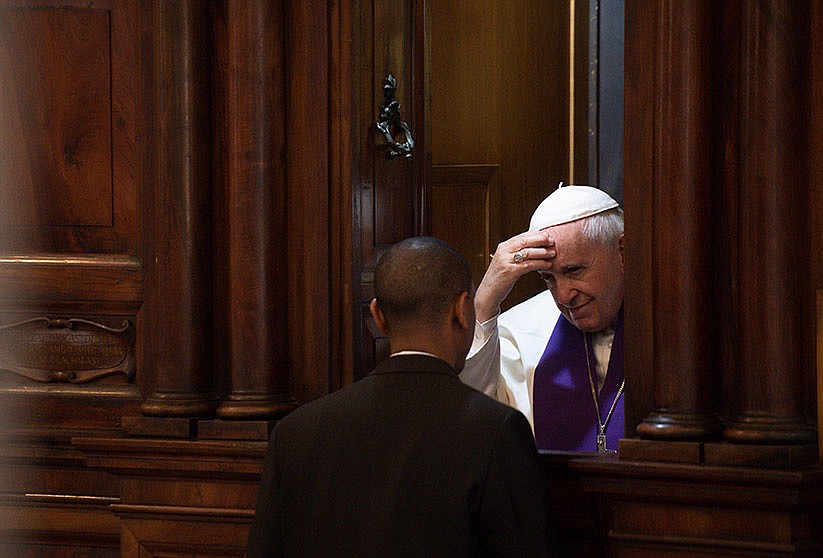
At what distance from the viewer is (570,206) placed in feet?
13.4

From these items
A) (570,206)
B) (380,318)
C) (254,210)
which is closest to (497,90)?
(570,206)

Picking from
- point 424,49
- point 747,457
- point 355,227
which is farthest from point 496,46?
point 747,457

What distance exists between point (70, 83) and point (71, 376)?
823 millimetres

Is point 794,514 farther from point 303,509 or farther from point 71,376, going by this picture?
point 71,376

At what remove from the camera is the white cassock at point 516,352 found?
396 cm

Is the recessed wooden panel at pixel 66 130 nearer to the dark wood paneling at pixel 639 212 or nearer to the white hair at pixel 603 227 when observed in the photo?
the dark wood paneling at pixel 639 212

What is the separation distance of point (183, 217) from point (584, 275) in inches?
56.3

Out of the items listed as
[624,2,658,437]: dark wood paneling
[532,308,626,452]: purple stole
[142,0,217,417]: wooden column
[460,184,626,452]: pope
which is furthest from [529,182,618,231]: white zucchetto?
[142,0,217,417]: wooden column

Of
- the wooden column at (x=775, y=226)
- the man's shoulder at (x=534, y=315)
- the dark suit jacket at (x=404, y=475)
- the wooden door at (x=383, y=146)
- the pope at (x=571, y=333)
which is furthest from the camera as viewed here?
the man's shoulder at (x=534, y=315)

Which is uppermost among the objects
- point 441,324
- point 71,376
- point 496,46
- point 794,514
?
point 496,46

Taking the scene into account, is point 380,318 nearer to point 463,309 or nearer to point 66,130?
point 463,309

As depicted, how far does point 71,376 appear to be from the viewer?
335cm

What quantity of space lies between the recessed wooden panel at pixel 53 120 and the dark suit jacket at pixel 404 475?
119 cm

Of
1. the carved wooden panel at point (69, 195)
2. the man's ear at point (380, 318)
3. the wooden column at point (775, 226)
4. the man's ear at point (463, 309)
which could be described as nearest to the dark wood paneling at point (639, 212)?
the wooden column at point (775, 226)
